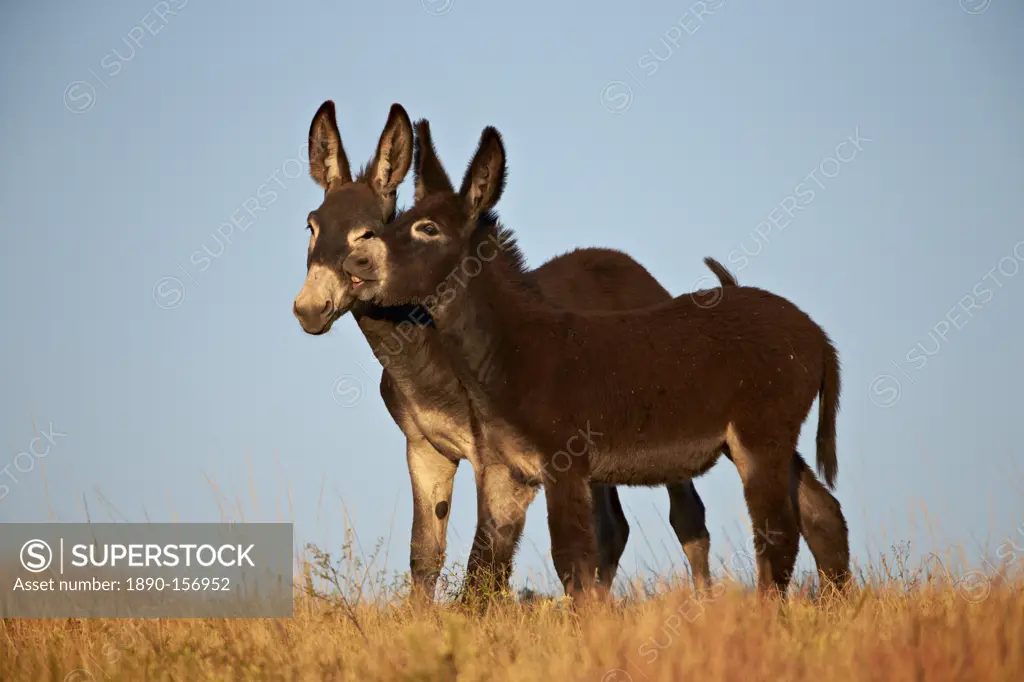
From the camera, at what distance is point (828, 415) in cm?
912

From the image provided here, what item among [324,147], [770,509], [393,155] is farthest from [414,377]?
[770,509]

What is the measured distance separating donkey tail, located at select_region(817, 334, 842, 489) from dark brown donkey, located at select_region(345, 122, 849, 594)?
0.01m

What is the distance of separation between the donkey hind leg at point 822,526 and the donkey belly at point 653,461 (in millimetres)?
935

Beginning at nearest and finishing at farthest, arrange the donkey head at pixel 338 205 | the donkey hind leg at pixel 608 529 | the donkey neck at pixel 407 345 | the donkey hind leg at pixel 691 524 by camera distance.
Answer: the donkey head at pixel 338 205 < the donkey neck at pixel 407 345 < the donkey hind leg at pixel 691 524 < the donkey hind leg at pixel 608 529

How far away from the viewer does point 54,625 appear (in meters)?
7.79

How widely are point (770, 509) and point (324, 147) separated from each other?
459 centimetres

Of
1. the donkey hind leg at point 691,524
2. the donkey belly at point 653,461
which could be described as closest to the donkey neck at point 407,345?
the donkey belly at point 653,461

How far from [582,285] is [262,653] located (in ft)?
17.3

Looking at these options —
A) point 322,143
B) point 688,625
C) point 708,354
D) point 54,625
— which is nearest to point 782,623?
point 688,625

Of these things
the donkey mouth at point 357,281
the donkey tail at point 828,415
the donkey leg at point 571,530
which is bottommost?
the donkey leg at point 571,530

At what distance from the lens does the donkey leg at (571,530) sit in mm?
7590

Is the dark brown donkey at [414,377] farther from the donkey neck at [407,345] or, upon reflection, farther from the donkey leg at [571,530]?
the donkey leg at [571,530]

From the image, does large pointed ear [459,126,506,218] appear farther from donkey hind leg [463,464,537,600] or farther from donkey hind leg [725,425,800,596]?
donkey hind leg [725,425,800,596]

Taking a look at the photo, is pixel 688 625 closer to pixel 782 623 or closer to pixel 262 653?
pixel 782 623
